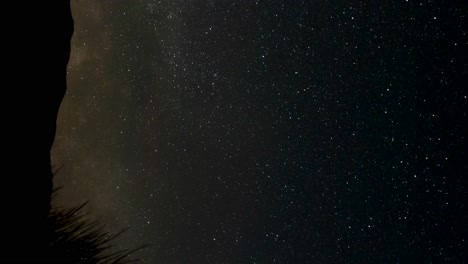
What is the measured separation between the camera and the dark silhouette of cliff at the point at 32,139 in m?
0.89

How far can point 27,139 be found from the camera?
0.98 meters

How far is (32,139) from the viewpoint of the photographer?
996 millimetres

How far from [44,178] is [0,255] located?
0.24 metres

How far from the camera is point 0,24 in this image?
0.96 meters

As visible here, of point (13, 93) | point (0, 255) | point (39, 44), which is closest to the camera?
point (0, 255)

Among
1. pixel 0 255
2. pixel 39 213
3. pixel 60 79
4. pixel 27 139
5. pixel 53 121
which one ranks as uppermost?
pixel 60 79

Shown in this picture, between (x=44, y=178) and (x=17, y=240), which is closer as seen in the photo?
(x=17, y=240)

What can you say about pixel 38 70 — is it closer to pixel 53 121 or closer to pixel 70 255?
pixel 53 121

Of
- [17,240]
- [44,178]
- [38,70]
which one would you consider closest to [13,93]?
[38,70]

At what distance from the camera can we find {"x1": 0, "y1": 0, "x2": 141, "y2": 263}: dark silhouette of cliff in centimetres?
89

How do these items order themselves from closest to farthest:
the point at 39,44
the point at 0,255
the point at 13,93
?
1. the point at 0,255
2. the point at 13,93
3. the point at 39,44

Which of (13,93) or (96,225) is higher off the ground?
(13,93)

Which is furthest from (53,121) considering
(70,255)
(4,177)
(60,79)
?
(70,255)

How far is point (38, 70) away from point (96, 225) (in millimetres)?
411
